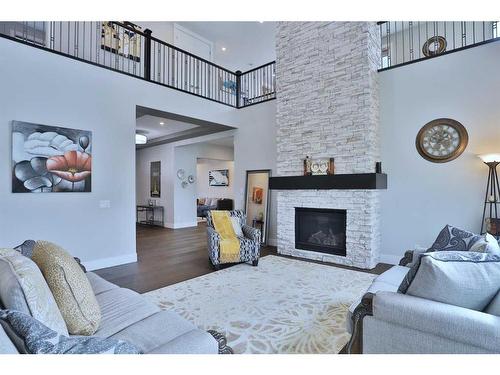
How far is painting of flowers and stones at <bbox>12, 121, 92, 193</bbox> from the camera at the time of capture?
3.61m

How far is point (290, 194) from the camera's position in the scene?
203 inches

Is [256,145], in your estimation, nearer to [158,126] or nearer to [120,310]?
[158,126]

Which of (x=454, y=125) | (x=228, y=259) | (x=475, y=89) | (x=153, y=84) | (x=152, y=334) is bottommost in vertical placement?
(x=228, y=259)

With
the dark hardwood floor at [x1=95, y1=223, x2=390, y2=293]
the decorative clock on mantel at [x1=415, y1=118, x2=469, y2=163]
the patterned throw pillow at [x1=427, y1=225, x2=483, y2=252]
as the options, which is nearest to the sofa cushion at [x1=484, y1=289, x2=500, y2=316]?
the patterned throw pillow at [x1=427, y1=225, x2=483, y2=252]

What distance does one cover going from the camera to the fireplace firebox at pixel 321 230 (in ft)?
15.2

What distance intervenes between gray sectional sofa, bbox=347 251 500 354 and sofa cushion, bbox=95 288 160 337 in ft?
4.29

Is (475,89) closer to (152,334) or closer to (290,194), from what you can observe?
(290,194)

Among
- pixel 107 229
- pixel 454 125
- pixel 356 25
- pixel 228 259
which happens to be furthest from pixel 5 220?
pixel 454 125

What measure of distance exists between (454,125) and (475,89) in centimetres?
55

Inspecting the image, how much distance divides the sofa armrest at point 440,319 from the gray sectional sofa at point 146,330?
88cm

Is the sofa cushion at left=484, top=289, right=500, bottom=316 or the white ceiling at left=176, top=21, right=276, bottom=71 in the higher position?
the white ceiling at left=176, top=21, right=276, bottom=71

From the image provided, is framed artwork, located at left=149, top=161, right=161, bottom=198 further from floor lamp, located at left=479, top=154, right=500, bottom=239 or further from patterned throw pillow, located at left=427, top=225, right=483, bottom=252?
floor lamp, located at left=479, top=154, right=500, bottom=239

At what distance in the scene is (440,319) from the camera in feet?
4.24
